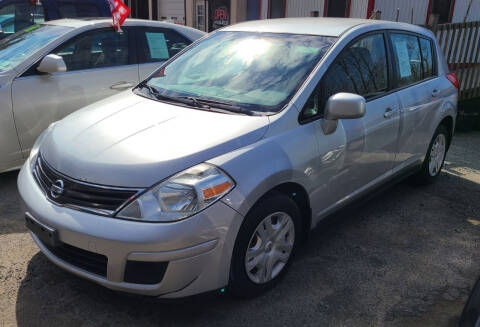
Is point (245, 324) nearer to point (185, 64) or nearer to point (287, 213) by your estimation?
point (287, 213)

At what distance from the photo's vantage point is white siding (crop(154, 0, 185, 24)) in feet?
56.5

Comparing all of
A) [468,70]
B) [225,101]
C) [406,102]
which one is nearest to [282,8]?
[468,70]

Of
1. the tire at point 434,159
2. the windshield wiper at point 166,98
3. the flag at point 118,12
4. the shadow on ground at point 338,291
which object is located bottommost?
the shadow on ground at point 338,291

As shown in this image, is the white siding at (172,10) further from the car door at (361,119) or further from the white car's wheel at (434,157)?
the car door at (361,119)

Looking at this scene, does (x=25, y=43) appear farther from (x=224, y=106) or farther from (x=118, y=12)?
(x=224, y=106)

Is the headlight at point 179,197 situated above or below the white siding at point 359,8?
below

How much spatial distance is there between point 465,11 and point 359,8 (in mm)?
2614

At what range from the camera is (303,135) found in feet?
9.56

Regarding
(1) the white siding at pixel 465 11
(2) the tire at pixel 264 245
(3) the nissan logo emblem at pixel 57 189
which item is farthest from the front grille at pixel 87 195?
(1) the white siding at pixel 465 11

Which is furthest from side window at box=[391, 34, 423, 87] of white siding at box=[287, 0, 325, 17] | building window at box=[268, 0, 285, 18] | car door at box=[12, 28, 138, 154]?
building window at box=[268, 0, 285, 18]

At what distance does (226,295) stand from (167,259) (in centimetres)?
70

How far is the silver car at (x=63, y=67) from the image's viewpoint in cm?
425

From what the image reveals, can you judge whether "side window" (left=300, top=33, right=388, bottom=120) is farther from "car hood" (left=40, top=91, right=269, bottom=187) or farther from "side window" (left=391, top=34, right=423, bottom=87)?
"car hood" (left=40, top=91, right=269, bottom=187)

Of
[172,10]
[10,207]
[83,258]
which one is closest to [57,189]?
[83,258]
